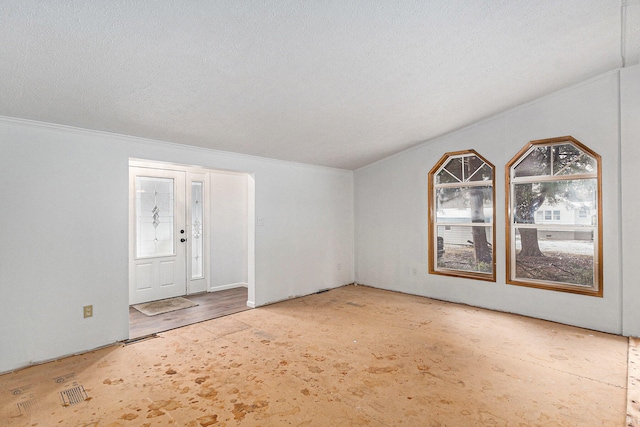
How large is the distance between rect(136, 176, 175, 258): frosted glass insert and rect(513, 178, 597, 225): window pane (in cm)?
545

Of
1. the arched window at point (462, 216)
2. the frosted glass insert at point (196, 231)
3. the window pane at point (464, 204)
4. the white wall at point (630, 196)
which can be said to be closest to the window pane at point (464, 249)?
the arched window at point (462, 216)

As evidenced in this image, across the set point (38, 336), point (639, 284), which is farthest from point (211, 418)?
point (639, 284)

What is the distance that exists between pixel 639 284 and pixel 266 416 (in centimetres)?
429

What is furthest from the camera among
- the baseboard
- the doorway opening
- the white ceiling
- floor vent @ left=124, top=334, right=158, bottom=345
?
the baseboard

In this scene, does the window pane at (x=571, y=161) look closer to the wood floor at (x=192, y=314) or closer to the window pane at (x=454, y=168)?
the window pane at (x=454, y=168)

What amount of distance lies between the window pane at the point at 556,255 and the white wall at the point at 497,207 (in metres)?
0.21

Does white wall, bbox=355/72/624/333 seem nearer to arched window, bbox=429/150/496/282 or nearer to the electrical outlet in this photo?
arched window, bbox=429/150/496/282

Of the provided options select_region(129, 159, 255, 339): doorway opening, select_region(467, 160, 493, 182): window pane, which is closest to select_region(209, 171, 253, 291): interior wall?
select_region(129, 159, 255, 339): doorway opening

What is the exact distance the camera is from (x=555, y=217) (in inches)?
171

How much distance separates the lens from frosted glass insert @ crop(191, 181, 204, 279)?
5.83m

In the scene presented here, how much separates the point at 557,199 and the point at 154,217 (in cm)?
602

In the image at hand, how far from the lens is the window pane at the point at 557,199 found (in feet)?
13.5

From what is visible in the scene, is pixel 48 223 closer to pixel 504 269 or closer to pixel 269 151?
pixel 269 151

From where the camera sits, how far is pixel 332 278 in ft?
Result: 20.2
